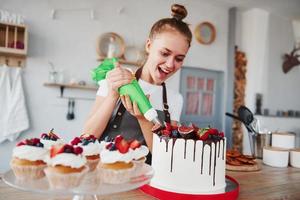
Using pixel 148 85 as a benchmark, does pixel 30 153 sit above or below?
below

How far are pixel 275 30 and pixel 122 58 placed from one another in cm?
259

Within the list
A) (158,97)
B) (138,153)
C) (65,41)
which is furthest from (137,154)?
(65,41)

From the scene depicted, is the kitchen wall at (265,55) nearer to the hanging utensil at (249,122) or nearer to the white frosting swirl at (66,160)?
the hanging utensil at (249,122)

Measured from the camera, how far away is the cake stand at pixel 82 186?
585 mm

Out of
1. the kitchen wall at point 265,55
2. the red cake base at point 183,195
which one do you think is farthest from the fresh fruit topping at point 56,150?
the kitchen wall at point 265,55

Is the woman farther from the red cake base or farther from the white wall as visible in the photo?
the white wall

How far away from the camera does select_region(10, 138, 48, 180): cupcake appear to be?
696 mm

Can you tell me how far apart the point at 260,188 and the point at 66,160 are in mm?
773

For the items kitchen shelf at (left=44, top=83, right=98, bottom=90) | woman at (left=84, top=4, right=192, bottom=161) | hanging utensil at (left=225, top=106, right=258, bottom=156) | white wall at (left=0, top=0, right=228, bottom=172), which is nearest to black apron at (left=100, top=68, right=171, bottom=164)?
woman at (left=84, top=4, right=192, bottom=161)

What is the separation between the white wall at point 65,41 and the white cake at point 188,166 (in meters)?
2.32

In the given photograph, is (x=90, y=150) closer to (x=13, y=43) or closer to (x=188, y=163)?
(x=188, y=163)

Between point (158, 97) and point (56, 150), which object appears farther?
point (158, 97)

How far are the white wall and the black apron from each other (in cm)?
190

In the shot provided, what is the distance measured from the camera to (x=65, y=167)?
0.68 metres
